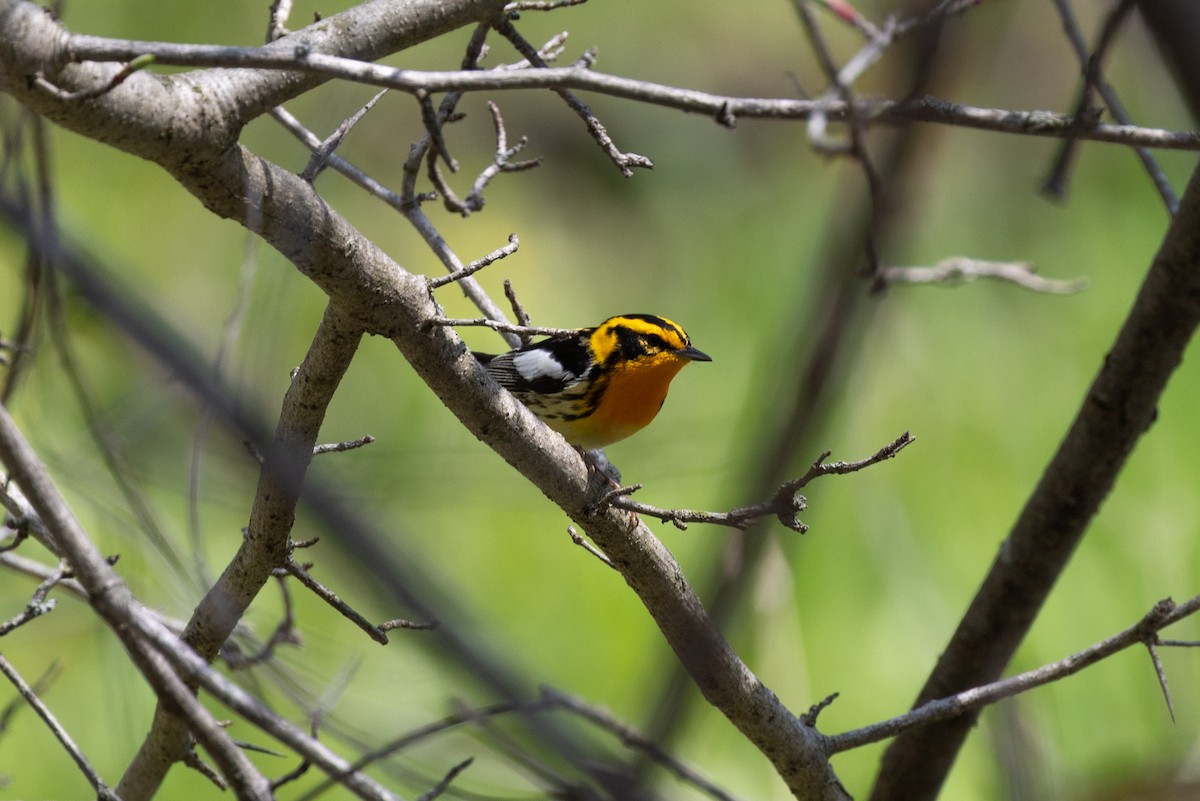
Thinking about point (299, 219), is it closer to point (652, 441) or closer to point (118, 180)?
point (652, 441)

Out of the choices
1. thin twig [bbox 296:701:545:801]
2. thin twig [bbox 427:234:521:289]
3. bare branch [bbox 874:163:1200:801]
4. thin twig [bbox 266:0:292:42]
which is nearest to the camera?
thin twig [bbox 296:701:545:801]

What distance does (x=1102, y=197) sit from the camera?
5363 mm

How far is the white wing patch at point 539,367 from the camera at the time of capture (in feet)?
11.3

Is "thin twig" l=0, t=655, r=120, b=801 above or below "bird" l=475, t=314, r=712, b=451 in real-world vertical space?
below

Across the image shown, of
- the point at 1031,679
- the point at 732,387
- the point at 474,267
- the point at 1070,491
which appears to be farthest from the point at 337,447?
the point at 732,387

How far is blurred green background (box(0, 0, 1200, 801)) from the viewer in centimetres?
388

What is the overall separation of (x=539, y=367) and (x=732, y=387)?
1829 mm

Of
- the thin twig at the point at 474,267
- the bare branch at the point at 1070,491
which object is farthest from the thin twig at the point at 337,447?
the bare branch at the point at 1070,491

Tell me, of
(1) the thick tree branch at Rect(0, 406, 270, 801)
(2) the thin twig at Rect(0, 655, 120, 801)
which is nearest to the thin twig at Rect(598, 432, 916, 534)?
(1) the thick tree branch at Rect(0, 406, 270, 801)

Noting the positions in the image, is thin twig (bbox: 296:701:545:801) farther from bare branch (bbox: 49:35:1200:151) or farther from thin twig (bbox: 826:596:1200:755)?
thin twig (bbox: 826:596:1200:755)

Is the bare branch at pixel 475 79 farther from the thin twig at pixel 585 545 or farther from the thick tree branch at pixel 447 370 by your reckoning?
the thin twig at pixel 585 545

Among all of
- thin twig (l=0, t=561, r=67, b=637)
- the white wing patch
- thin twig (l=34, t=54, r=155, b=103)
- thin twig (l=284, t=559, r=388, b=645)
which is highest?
the white wing patch

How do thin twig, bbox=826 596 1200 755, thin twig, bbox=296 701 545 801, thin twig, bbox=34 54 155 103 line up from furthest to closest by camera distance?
thin twig, bbox=826 596 1200 755 < thin twig, bbox=34 54 155 103 < thin twig, bbox=296 701 545 801

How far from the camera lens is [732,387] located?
16.7ft
